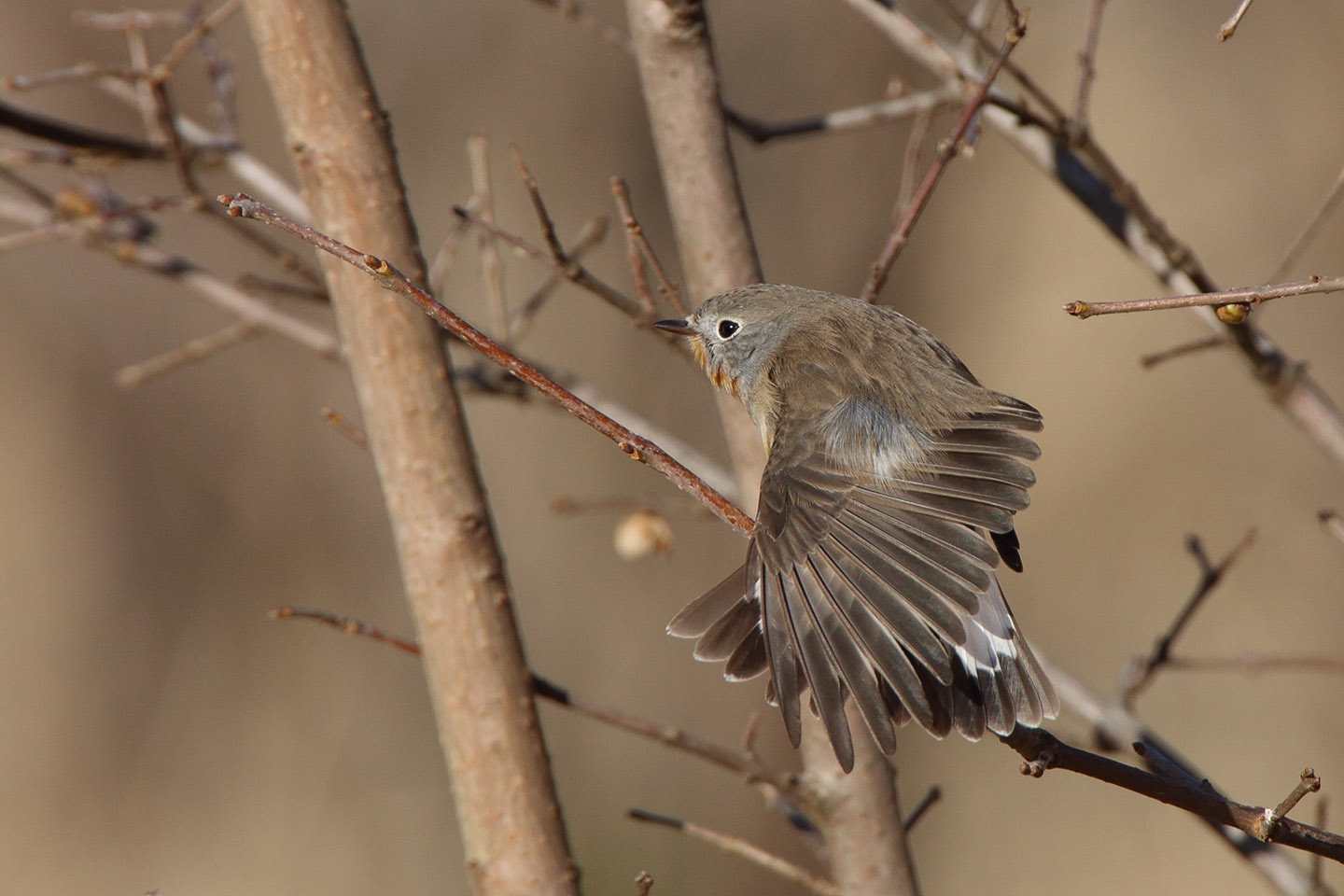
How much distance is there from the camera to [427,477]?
2.05 metres

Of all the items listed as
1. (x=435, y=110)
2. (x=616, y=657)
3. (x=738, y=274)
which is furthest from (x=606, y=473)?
(x=738, y=274)

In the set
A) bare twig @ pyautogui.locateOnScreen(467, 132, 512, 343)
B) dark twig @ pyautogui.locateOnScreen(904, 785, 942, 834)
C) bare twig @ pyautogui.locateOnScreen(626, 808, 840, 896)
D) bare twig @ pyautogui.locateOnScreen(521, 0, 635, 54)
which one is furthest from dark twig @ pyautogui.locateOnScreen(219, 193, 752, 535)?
bare twig @ pyautogui.locateOnScreen(521, 0, 635, 54)

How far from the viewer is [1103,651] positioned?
6.29m

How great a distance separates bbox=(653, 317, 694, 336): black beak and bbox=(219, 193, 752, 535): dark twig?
0.93 metres

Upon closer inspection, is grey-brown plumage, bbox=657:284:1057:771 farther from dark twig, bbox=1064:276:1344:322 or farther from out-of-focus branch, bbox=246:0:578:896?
dark twig, bbox=1064:276:1344:322

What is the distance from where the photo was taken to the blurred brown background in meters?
6.18

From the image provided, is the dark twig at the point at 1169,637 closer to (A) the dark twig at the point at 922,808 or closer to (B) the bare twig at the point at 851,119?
(A) the dark twig at the point at 922,808

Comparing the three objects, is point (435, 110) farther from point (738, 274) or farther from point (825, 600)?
point (825, 600)

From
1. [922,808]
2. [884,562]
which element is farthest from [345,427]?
[922,808]

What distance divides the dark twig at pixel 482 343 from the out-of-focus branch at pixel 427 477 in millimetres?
344

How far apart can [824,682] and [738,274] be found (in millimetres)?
937

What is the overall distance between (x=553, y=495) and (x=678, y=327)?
4.12m

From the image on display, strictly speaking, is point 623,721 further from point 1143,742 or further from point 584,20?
point 584,20

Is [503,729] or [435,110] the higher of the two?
[435,110]
